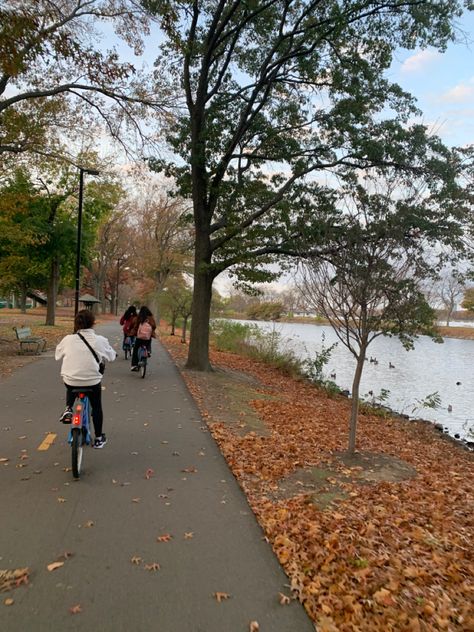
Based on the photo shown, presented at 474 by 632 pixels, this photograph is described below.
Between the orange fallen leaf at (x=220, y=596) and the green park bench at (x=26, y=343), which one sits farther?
the green park bench at (x=26, y=343)

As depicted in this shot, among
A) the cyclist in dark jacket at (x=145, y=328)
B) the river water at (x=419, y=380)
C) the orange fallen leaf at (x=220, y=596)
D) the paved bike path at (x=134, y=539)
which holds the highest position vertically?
the cyclist in dark jacket at (x=145, y=328)

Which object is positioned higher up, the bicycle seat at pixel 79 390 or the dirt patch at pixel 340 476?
the bicycle seat at pixel 79 390

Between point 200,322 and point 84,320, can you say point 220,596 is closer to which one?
point 84,320

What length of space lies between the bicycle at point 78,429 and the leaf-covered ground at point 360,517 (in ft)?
6.10

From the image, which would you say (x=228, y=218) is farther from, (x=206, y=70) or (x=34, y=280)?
(x=34, y=280)

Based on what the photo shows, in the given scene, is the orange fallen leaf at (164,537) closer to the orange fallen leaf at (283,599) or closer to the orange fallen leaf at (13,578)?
the orange fallen leaf at (13,578)

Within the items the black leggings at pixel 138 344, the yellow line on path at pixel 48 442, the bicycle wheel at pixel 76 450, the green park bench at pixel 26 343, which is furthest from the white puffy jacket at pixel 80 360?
the green park bench at pixel 26 343

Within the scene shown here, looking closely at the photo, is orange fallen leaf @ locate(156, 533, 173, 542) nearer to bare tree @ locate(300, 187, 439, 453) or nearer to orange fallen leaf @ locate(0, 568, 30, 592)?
orange fallen leaf @ locate(0, 568, 30, 592)

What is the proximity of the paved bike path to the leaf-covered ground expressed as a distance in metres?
0.27

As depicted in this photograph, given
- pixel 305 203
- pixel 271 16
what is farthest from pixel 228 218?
pixel 271 16

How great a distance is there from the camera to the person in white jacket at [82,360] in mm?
5594

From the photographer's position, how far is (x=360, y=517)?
468 centimetres

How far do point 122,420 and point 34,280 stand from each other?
157ft

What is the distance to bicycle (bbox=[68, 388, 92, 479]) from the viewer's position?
528 cm
